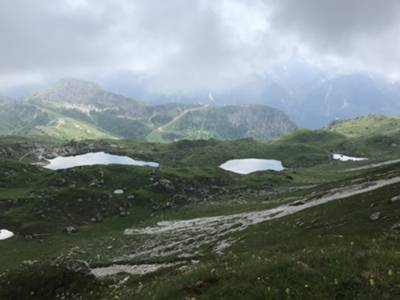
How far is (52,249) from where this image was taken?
9719cm

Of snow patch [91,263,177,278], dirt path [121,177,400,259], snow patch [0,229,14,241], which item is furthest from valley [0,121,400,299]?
snow patch [0,229,14,241]

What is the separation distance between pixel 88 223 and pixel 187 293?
107 m

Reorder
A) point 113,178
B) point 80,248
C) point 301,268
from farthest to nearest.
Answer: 1. point 113,178
2. point 80,248
3. point 301,268

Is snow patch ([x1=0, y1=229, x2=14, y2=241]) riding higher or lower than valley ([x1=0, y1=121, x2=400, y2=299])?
lower

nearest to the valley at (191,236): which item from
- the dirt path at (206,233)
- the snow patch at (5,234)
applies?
the dirt path at (206,233)

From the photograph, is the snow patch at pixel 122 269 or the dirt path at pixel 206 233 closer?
the snow patch at pixel 122 269

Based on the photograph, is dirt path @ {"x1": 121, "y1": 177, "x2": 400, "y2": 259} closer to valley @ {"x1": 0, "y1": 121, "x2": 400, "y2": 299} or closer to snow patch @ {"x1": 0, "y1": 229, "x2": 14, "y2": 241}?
valley @ {"x1": 0, "y1": 121, "x2": 400, "y2": 299}

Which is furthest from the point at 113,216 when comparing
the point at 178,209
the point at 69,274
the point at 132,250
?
the point at 69,274

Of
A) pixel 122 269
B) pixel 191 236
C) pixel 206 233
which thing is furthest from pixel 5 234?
pixel 122 269

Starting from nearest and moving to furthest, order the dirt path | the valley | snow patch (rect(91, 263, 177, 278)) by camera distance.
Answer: the valley → snow patch (rect(91, 263, 177, 278)) → the dirt path

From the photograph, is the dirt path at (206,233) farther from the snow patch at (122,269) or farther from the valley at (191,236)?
the snow patch at (122,269)

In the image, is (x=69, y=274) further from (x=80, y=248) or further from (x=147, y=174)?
(x=147, y=174)

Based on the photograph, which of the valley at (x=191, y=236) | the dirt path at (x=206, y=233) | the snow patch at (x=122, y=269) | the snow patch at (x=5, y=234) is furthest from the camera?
the snow patch at (x=5, y=234)

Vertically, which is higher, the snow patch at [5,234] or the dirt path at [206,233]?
the dirt path at [206,233]
